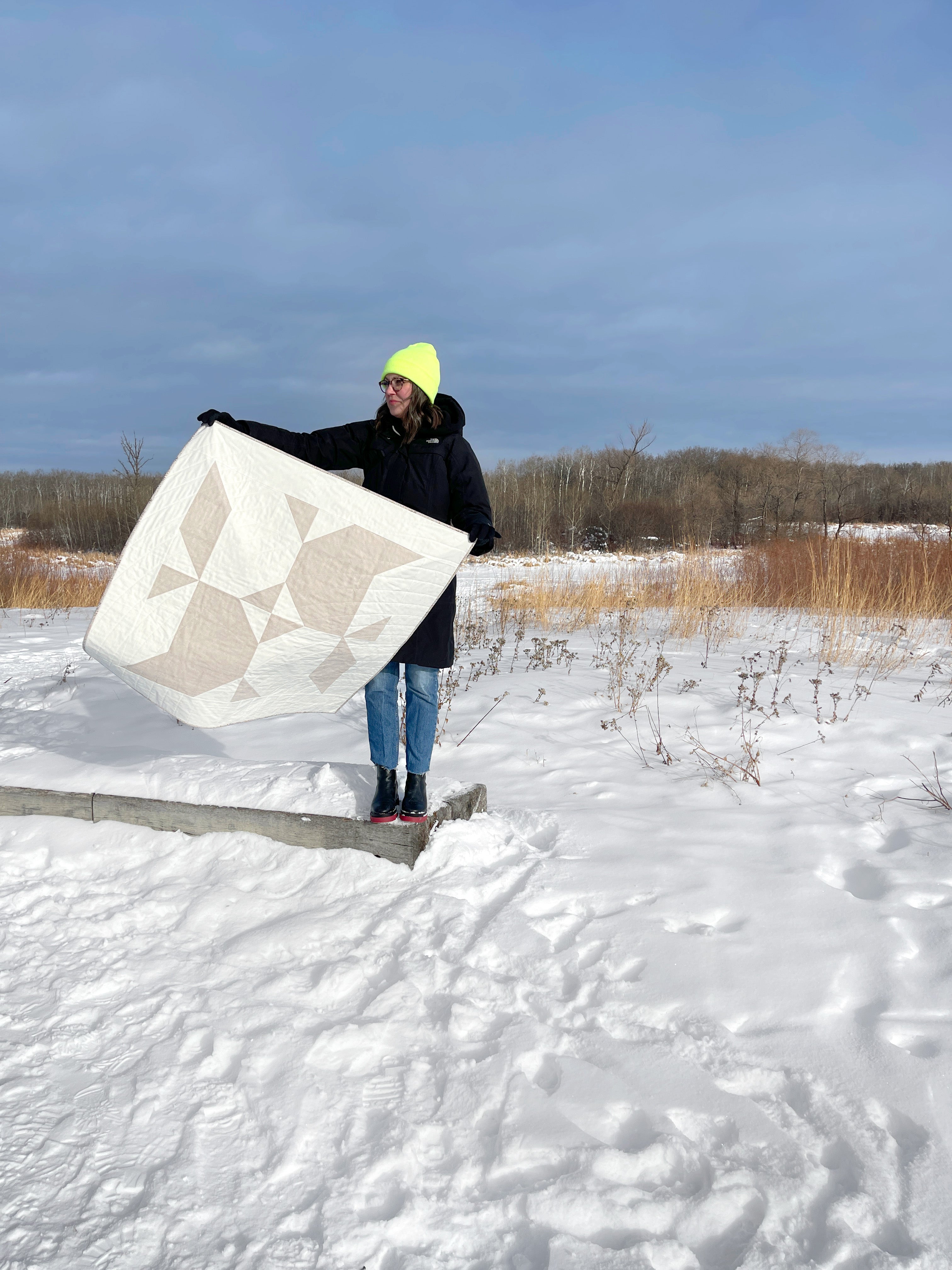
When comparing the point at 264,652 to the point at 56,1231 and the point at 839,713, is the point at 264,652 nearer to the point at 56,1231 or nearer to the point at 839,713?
the point at 56,1231

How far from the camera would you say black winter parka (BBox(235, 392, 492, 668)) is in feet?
9.55

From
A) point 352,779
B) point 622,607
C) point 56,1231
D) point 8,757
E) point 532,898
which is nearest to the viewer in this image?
point 56,1231

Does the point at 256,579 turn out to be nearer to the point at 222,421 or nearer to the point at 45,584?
the point at 222,421

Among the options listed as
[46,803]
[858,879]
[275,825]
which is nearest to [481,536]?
[275,825]

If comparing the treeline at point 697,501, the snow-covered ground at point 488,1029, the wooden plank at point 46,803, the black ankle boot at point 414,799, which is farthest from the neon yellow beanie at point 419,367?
the treeline at point 697,501

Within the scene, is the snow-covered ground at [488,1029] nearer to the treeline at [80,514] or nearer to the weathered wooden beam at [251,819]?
the weathered wooden beam at [251,819]

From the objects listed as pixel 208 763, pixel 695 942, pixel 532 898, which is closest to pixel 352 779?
pixel 208 763

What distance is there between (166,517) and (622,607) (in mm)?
7262

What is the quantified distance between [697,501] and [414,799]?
33.3 m

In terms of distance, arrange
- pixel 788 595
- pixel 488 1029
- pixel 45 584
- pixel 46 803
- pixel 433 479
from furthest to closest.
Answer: pixel 45 584 < pixel 788 595 < pixel 46 803 < pixel 433 479 < pixel 488 1029

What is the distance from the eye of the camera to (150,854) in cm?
297

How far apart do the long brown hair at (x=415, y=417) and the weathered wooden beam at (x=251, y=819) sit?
1.55 metres

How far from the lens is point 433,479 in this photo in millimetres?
2914

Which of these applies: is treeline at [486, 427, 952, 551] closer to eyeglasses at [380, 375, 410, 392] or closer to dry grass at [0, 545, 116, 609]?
dry grass at [0, 545, 116, 609]
